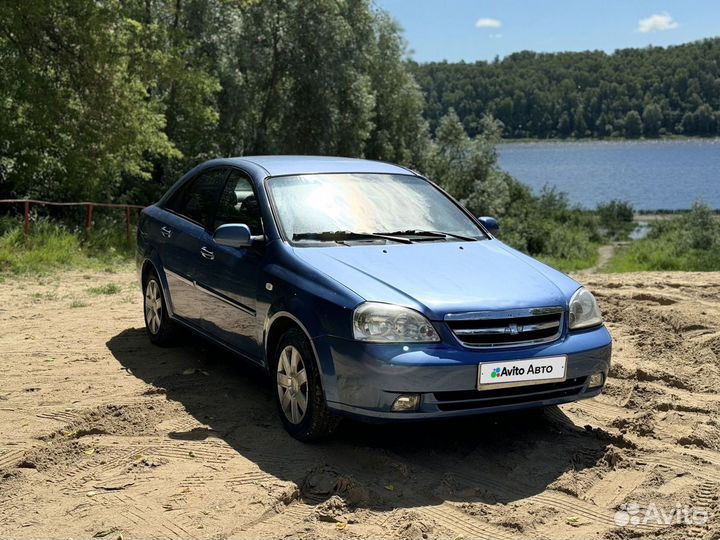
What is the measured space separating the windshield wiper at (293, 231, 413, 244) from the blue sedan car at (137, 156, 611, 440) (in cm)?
1

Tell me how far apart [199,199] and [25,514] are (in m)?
3.38

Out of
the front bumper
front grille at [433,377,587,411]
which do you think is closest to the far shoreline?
front grille at [433,377,587,411]

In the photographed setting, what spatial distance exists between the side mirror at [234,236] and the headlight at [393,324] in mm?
1266

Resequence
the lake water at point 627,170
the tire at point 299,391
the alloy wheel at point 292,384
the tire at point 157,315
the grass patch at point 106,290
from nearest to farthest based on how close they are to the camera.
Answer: the tire at point 299,391
the alloy wheel at point 292,384
the tire at point 157,315
the grass patch at point 106,290
the lake water at point 627,170

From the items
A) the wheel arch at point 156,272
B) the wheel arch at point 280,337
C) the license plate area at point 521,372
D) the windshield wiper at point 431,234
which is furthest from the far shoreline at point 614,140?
the license plate area at point 521,372

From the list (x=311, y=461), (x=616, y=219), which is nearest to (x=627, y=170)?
(x=616, y=219)

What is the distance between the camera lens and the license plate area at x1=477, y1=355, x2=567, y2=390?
4824 millimetres

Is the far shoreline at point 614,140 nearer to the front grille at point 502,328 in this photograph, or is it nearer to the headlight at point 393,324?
the front grille at point 502,328

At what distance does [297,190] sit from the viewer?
6.21m

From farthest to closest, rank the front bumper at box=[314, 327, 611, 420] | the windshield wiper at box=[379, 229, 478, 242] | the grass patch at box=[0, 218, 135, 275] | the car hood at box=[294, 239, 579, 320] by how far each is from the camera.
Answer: the grass patch at box=[0, 218, 135, 275] → the windshield wiper at box=[379, 229, 478, 242] → the car hood at box=[294, 239, 579, 320] → the front bumper at box=[314, 327, 611, 420]

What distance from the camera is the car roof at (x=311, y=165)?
6445mm

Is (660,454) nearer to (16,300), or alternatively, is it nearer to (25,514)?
(25,514)

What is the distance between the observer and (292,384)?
5328mm

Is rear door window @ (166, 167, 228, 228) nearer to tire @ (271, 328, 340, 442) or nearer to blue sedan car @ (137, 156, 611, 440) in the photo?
blue sedan car @ (137, 156, 611, 440)
